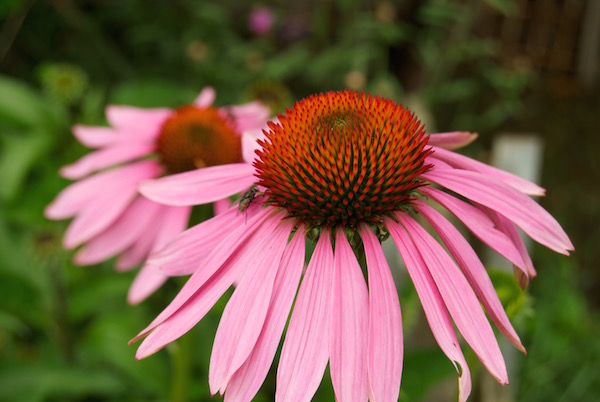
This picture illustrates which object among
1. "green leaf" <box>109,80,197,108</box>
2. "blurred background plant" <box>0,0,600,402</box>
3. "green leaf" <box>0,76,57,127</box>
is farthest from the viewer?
"green leaf" <box>109,80,197,108</box>

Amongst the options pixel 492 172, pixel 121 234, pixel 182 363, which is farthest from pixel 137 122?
pixel 492 172

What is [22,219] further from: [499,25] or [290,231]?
[499,25]

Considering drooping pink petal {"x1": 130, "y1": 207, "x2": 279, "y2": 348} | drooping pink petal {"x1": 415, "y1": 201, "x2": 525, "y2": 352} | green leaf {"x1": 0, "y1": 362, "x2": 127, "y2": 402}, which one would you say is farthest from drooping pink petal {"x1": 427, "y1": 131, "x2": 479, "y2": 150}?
green leaf {"x1": 0, "y1": 362, "x2": 127, "y2": 402}

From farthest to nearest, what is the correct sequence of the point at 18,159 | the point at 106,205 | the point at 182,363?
the point at 18,159 < the point at 106,205 < the point at 182,363

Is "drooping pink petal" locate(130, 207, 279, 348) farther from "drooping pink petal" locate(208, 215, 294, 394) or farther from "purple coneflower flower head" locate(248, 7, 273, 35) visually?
"purple coneflower flower head" locate(248, 7, 273, 35)

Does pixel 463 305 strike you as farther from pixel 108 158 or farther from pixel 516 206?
pixel 108 158

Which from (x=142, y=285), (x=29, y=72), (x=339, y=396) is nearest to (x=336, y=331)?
(x=339, y=396)
